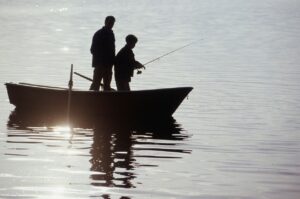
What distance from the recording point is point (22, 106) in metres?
20.6

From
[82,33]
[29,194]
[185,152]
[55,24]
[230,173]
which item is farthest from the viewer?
[55,24]

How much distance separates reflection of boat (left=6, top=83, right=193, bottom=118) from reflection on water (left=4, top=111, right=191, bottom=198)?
342mm

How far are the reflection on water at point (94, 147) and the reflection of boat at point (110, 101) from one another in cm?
34

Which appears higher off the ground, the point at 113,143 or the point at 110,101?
the point at 110,101

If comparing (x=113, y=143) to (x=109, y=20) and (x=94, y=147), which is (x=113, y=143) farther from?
(x=109, y=20)

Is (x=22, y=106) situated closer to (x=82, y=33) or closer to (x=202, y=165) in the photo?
(x=202, y=165)

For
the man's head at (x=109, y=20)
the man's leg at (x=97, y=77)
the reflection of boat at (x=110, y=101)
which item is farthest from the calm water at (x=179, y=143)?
the man's head at (x=109, y=20)

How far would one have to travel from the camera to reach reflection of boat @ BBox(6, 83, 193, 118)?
63.3ft

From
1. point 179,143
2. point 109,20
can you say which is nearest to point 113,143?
point 179,143

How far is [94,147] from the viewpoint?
15.7 metres

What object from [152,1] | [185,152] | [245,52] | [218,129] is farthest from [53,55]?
[152,1]

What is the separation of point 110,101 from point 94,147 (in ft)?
12.7

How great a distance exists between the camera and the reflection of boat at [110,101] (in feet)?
63.3

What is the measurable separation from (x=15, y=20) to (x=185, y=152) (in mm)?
75587
